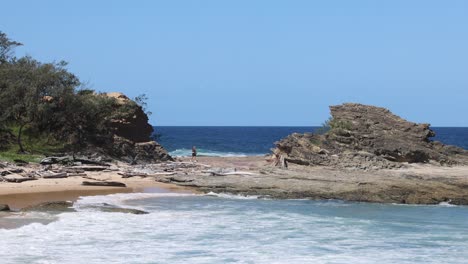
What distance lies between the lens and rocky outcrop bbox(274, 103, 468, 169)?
97.2 ft

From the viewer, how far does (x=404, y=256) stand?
1360 centimetres

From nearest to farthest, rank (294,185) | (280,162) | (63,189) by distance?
1. (63,189)
2. (294,185)
3. (280,162)

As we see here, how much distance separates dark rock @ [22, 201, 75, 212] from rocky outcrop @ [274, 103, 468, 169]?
44.9 feet

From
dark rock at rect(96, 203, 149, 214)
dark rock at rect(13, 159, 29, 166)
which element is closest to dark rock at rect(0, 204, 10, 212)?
dark rock at rect(96, 203, 149, 214)

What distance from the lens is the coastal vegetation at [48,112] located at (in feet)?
103

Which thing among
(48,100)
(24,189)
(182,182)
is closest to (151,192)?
(182,182)

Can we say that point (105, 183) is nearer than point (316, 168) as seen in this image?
Yes

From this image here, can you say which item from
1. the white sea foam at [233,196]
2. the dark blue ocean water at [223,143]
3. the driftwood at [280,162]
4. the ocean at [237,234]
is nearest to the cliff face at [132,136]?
the dark blue ocean water at [223,143]

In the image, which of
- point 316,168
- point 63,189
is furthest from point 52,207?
point 316,168

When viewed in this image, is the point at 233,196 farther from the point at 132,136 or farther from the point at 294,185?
the point at 132,136

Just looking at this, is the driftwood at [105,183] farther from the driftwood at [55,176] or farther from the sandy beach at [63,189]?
the driftwood at [55,176]

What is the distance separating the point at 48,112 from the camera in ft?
104

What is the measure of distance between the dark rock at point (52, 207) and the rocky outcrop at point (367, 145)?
13695 mm

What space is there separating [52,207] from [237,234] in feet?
17.7
